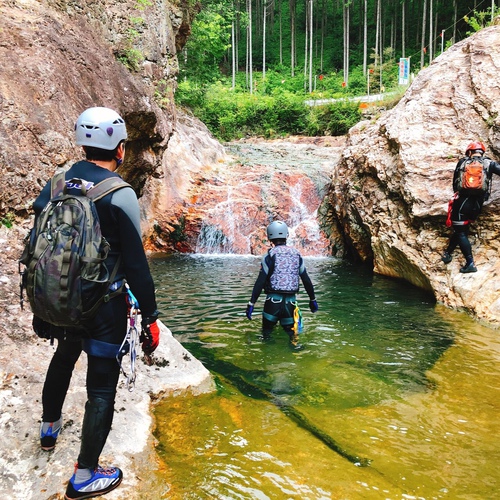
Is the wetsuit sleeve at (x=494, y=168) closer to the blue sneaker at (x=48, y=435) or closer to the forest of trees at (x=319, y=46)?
the blue sneaker at (x=48, y=435)

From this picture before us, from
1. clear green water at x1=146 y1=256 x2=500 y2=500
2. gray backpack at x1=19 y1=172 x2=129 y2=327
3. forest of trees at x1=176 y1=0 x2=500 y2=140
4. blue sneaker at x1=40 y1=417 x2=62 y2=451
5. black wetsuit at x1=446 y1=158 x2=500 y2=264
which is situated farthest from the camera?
forest of trees at x1=176 y1=0 x2=500 y2=140

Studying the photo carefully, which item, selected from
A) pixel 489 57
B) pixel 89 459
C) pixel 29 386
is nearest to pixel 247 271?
pixel 489 57

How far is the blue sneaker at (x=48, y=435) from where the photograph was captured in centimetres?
281

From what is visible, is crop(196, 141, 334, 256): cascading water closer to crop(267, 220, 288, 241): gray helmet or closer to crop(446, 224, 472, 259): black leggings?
crop(446, 224, 472, 259): black leggings

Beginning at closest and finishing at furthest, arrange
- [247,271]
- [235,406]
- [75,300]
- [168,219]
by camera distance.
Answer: [75,300] → [235,406] → [247,271] → [168,219]

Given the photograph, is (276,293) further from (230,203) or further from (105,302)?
(230,203)

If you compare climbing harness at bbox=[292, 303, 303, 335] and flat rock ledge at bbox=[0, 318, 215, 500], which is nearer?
flat rock ledge at bbox=[0, 318, 215, 500]

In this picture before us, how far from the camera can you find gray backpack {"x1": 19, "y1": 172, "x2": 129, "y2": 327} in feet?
7.40

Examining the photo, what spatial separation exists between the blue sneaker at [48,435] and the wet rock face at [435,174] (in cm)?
684

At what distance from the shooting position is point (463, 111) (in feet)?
31.9

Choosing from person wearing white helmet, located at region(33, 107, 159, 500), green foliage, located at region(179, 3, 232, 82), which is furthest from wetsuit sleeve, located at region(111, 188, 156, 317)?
green foliage, located at region(179, 3, 232, 82)

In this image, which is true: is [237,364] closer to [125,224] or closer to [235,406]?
[235,406]

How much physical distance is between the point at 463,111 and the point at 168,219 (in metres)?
10.3

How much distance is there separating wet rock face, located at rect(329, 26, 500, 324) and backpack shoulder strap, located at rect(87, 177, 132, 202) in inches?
270
